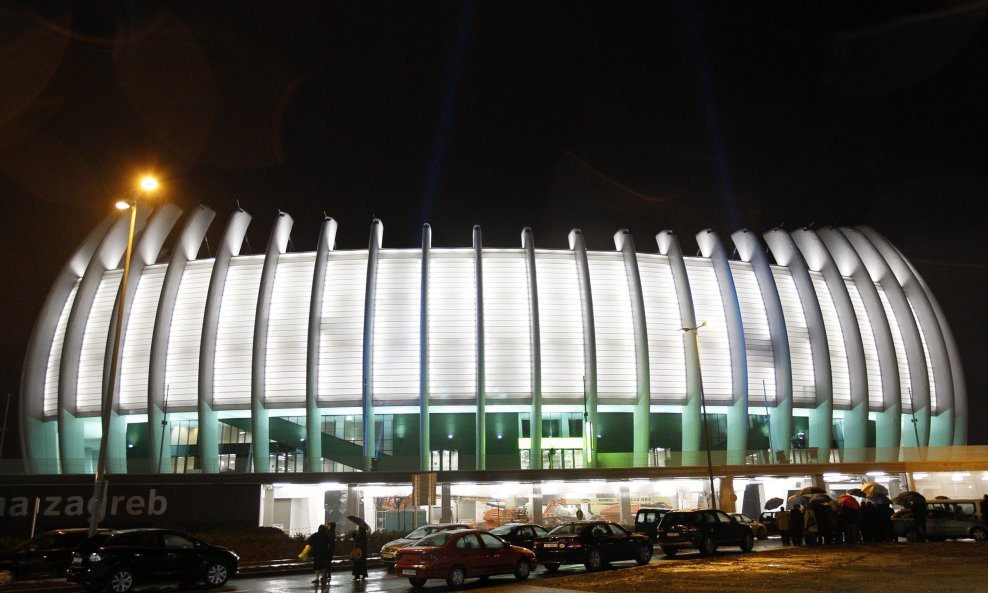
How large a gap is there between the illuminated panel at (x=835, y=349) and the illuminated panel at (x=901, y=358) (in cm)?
318

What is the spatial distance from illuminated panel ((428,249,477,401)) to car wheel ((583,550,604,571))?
76.2 feet

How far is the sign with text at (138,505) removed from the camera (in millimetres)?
24328

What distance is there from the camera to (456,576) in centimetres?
1661

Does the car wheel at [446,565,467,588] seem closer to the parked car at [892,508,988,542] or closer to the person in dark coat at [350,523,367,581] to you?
the person in dark coat at [350,523,367,581]

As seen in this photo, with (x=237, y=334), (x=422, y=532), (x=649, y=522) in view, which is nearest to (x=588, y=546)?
(x=422, y=532)

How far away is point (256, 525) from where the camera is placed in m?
27.6

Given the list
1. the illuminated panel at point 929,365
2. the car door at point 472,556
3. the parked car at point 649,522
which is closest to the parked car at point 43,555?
the car door at point 472,556

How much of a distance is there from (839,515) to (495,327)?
24.0 m

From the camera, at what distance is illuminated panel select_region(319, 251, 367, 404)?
42.3m

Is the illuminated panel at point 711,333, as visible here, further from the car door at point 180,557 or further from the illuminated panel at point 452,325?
the car door at point 180,557

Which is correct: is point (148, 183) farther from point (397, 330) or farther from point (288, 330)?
point (288, 330)

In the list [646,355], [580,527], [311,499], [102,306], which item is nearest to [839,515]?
[580,527]

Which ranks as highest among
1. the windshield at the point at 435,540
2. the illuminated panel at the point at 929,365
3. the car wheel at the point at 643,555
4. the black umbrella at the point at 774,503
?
the illuminated panel at the point at 929,365

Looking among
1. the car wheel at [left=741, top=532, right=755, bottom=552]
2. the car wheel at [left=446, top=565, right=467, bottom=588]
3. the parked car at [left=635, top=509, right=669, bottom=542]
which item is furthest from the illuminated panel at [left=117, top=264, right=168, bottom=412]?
the car wheel at [left=741, top=532, right=755, bottom=552]
